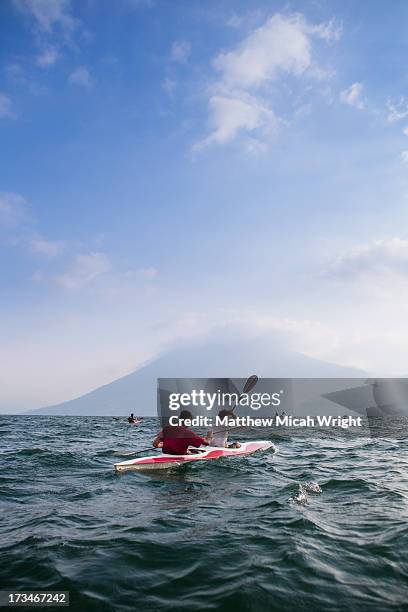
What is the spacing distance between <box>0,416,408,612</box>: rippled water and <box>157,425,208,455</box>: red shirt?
3.21ft

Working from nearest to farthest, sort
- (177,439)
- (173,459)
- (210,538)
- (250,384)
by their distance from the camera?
(210,538), (173,459), (177,439), (250,384)

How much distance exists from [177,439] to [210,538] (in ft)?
23.5

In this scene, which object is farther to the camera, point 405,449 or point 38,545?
point 405,449

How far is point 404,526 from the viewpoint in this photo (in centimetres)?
759

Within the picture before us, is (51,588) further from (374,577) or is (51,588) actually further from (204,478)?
(204,478)

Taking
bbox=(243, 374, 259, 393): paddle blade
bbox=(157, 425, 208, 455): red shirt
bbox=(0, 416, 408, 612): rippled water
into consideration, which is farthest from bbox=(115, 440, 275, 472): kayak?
bbox=(243, 374, 259, 393): paddle blade

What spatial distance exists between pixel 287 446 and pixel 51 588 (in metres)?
17.5

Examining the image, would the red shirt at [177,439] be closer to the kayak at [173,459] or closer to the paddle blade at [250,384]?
the kayak at [173,459]

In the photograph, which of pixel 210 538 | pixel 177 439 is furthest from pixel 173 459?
pixel 210 538

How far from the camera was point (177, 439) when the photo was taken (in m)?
14.2

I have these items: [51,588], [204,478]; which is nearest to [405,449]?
[204,478]

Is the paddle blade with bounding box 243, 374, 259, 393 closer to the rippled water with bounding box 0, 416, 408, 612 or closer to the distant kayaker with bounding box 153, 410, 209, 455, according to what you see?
the distant kayaker with bounding box 153, 410, 209, 455

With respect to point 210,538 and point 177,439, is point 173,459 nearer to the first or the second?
point 177,439

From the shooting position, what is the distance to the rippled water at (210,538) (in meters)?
5.13
